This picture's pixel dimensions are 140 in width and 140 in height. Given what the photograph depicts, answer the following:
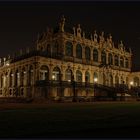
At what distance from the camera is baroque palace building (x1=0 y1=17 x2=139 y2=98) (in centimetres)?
5256

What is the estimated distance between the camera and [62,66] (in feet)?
191

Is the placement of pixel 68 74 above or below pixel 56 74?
above

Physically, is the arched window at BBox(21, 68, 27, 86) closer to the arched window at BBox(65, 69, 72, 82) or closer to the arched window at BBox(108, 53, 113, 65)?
the arched window at BBox(65, 69, 72, 82)

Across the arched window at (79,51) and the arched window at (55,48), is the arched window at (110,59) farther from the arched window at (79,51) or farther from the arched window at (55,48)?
the arched window at (55,48)

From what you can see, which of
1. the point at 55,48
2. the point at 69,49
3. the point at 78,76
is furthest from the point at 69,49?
the point at 78,76

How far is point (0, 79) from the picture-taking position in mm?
69625

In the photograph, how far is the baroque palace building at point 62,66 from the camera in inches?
2069

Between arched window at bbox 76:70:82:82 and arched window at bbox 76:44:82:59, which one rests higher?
arched window at bbox 76:44:82:59

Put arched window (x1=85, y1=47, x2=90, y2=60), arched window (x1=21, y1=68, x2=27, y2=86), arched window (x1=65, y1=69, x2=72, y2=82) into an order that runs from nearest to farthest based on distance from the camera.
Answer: arched window (x1=21, y1=68, x2=27, y2=86), arched window (x1=65, y1=69, x2=72, y2=82), arched window (x1=85, y1=47, x2=90, y2=60)

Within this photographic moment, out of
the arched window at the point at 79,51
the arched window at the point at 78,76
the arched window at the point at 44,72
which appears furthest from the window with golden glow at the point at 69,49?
the arched window at the point at 44,72

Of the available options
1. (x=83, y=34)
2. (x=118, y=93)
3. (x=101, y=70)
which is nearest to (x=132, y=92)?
(x=118, y=93)

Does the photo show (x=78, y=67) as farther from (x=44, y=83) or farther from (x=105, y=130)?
(x=105, y=130)

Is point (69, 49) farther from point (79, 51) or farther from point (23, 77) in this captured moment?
point (23, 77)

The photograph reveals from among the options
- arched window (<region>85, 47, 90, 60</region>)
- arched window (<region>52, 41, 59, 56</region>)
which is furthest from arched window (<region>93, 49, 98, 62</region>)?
arched window (<region>52, 41, 59, 56</region>)
